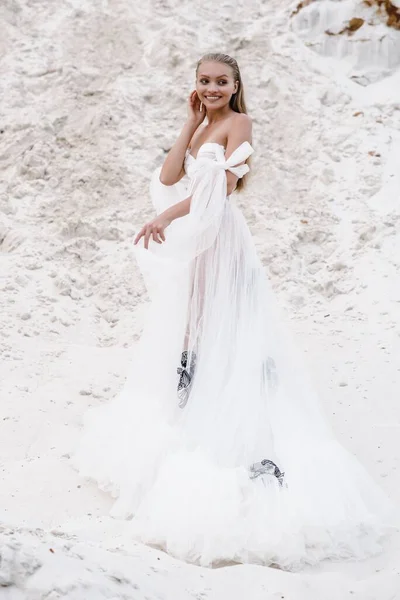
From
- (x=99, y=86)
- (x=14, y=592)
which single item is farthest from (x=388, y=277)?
(x=14, y=592)

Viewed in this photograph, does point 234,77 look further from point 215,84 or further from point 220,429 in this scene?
point 220,429

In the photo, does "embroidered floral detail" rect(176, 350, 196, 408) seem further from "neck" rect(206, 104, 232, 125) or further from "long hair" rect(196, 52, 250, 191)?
"neck" rect(206, 104, 232, 125)

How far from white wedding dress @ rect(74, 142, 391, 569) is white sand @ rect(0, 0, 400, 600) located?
0.11 metres

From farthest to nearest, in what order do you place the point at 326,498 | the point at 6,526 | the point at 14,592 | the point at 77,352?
the point at 77,352
the point at 326,498
the point at 6,526
the point at 14,592

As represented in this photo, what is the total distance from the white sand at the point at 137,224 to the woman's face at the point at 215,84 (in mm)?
1604

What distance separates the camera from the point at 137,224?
17.3ft

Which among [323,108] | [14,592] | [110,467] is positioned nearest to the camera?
[14,592]

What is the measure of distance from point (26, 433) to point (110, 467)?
1.98ft

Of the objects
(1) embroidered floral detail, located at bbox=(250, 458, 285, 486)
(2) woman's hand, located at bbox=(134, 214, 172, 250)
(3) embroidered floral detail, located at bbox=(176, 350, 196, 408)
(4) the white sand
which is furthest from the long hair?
(4) the white sand

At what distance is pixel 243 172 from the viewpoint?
9.57ft

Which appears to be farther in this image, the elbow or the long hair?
the elbow

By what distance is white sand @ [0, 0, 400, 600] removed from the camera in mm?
2248

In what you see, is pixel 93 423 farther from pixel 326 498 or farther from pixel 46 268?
pixel 46 268

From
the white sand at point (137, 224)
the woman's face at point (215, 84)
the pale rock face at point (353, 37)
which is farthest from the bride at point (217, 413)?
the pale rock face at point (353, 37)
